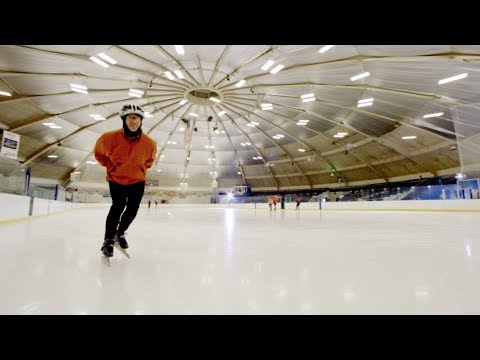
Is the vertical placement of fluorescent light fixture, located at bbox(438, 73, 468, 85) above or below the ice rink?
above

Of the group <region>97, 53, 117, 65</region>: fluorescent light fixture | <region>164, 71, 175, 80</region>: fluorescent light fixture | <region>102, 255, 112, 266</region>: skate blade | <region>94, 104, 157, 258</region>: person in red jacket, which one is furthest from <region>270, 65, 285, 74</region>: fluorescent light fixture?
<region>102, 255, 112, 266</region>: skate blade

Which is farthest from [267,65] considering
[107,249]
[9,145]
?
[9,145]

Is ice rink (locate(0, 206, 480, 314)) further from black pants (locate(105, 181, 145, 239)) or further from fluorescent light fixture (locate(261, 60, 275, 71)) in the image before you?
fluorescent light fixture (locate(261, 60, 275, 71))

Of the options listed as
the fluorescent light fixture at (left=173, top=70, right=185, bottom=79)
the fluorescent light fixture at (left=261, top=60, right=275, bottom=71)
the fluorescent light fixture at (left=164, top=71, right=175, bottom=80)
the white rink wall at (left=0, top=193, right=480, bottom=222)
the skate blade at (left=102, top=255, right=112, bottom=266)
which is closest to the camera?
the skate blade at (left=102, top=255, right=112, bottom=266)

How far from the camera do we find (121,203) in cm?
294

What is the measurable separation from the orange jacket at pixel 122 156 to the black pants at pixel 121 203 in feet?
0.23

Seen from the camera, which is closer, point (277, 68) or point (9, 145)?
point (277, 68)

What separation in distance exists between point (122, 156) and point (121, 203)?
0.54 m

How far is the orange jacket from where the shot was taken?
293 centimetres

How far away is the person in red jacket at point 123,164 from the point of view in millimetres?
2928

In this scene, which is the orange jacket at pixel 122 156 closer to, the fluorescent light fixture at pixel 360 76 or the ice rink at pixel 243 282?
the ice rink at pixel 243 282

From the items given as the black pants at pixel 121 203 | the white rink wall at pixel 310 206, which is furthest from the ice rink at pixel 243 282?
the white rink wall at pixel 310 206

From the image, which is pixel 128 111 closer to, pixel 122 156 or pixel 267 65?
pixel 122 156

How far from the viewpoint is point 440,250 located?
3312 millimetres
